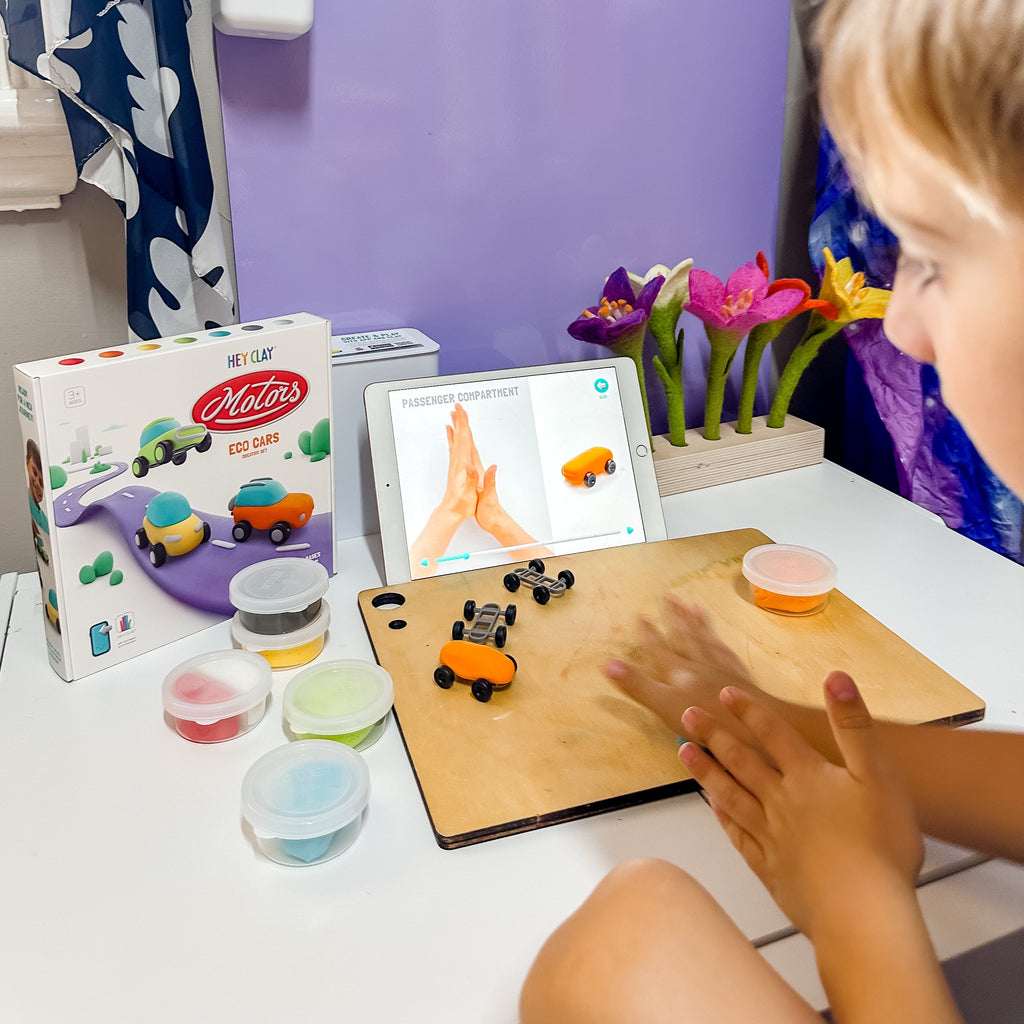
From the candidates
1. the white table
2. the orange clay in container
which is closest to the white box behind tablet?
the white table

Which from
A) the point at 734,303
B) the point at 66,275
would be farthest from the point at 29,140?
the point at 734,303

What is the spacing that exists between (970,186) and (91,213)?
0.78 m

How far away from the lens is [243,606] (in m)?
0.71

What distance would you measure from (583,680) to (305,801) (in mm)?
228

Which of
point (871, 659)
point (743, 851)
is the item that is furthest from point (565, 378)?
point (743, 851)

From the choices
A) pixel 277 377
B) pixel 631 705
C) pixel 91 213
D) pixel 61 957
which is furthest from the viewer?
pixel 91 213

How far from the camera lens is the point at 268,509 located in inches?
30.9

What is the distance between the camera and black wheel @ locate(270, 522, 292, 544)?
0.79 m

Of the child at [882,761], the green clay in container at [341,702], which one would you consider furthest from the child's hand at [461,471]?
the child at [882,761]

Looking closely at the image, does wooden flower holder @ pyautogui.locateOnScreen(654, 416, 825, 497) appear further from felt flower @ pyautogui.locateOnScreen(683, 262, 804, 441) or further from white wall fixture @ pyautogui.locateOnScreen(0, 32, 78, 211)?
white wall fixture @ pyautogui.locateOnScreen(0, 32, 78, 211)

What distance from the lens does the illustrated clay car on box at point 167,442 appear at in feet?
2.29

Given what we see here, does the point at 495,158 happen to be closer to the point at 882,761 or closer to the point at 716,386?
the point at 716,386

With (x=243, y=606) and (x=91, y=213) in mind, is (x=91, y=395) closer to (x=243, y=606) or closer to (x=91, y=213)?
(x=243, y=606)

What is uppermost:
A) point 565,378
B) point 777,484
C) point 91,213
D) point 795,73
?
point 795,73
